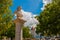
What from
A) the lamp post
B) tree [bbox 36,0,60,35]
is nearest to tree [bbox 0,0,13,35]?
the lamp post

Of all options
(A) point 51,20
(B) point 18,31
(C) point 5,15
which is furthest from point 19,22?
(A) point 51,20

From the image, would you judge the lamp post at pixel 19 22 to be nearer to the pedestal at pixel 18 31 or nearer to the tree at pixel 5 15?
the pedestal at pixel 18 31

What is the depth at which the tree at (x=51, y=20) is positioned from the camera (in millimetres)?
25656

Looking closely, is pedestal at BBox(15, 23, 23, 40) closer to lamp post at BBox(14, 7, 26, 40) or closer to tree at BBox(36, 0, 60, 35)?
lamp post at BBox(14, 7, 26, 40)

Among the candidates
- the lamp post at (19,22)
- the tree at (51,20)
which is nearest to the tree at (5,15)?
the lamp post at (19,22)

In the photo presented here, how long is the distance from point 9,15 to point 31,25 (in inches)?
1399

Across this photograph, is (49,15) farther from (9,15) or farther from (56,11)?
(9,15)

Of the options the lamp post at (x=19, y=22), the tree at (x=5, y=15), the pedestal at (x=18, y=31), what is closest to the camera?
the lamp post at (x=19, y=22)

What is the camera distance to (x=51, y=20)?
2691 cm

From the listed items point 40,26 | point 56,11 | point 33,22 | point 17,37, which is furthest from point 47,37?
point 33,22

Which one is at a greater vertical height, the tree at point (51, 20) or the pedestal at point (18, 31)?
the tree at point (51, 20)

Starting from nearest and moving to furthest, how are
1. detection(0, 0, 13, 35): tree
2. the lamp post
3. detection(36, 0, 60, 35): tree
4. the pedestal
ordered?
the lamp post → the pedestal → detection(0, 0, 13, 35): tree → detection(36, 0, 60, 35): tree

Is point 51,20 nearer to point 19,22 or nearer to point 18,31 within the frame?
point 18,31

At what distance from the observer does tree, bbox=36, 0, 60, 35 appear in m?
25.7
